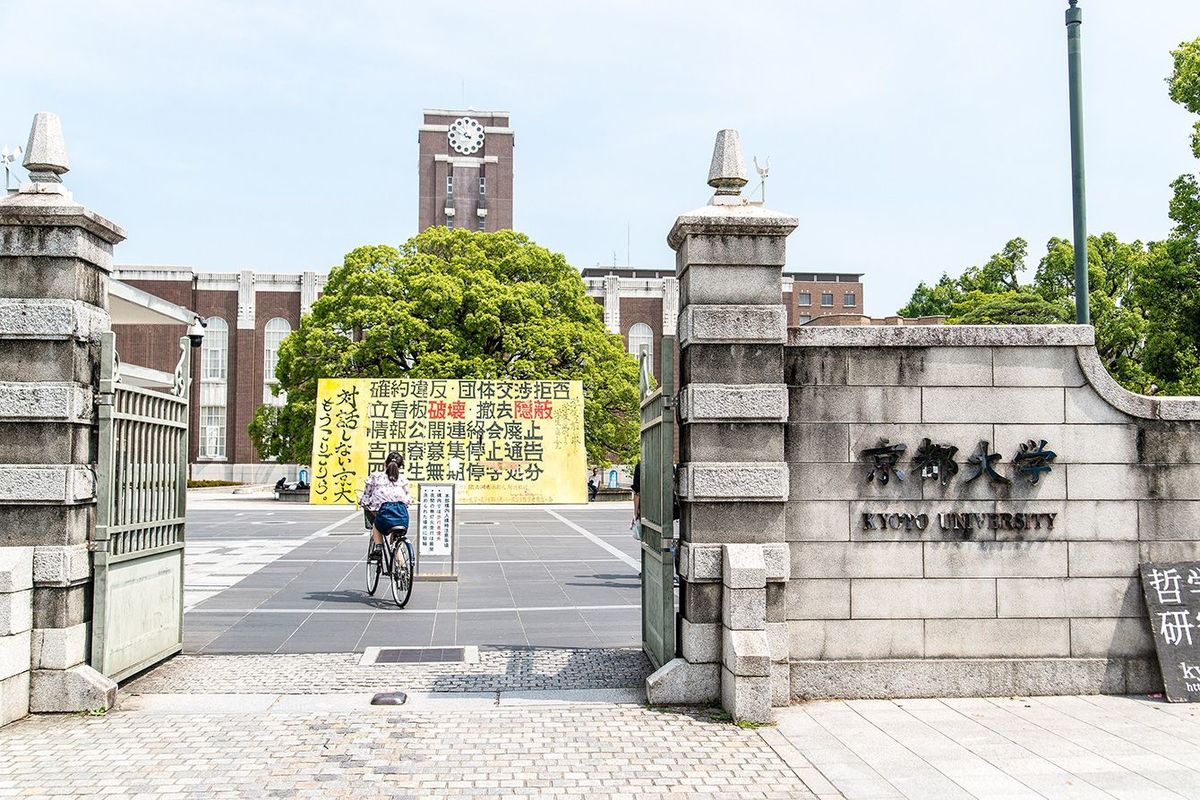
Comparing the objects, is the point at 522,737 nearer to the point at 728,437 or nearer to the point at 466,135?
the point at 728,437

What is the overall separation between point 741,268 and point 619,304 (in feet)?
177

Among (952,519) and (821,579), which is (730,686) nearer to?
(821,579)

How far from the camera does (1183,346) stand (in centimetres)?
2284

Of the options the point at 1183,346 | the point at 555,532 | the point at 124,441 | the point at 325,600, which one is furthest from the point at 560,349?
the point at 124,441

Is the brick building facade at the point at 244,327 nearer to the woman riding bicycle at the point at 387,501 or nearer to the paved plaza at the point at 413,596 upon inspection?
the paved plaza at the point at 413,596

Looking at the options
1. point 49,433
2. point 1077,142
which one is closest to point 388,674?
point 49,433

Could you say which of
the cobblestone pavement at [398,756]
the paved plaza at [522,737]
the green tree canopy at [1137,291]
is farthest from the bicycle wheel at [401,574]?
the green tree canopy at [1137,291]

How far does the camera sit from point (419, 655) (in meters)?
8.45

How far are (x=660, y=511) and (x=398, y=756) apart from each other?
8.65ft

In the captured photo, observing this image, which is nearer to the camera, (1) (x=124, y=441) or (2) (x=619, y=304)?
(1) (x=124, y=441)

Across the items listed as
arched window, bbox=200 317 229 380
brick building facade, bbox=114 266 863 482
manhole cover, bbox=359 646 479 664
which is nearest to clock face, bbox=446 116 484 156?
brick building facade, bbox=114 266 863 482

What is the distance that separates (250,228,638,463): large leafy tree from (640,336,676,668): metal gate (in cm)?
2593

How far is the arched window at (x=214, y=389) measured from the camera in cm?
6088

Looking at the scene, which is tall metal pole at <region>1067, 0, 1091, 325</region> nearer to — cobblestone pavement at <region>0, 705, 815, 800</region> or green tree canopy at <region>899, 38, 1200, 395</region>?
green tree canopy at <region>899, 38, 1200, 395</region>
